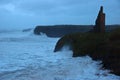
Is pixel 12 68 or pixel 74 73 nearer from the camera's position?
pixel 74 73

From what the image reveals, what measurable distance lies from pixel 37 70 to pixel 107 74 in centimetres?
351

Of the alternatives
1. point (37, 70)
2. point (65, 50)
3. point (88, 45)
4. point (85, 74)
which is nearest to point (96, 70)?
point (85, 74)

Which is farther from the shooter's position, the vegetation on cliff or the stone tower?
the stone tower

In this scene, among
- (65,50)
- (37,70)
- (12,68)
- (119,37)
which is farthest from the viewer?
(65,50)

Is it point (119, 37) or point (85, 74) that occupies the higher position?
point (119, 37)

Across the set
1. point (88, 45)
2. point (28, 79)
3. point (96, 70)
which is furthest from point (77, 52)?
point (28, 79)

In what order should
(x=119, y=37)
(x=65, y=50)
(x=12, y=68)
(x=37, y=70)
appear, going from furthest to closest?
(x=65, y=50), (x=119, y=37), (x=12, y=68), (x=37, y=70)

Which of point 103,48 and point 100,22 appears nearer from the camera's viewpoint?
point 103,48

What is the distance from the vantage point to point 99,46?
648 inches

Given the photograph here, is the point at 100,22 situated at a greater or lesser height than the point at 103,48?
greater

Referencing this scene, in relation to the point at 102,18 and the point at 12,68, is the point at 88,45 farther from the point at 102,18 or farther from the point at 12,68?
the point at 12,68

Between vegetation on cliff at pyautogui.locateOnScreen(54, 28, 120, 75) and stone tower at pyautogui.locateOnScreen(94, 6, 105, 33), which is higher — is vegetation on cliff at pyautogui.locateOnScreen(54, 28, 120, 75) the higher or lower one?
the lower one

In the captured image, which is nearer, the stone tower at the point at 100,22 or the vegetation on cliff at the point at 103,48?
the vegetation on cliff at the point at 103,48

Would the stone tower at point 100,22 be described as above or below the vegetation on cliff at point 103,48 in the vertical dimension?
above
